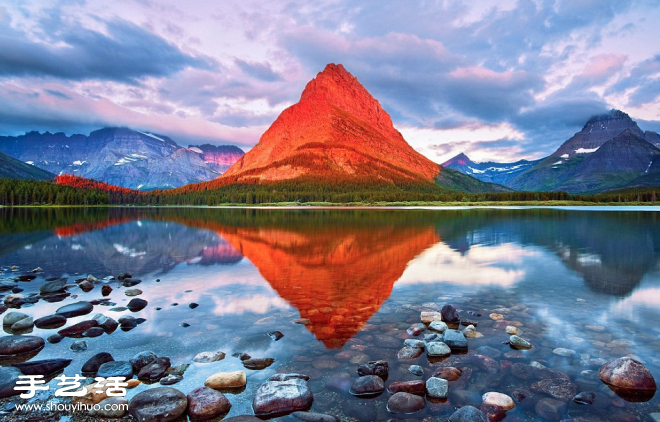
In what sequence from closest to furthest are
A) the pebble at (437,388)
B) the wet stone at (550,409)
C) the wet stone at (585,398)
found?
1. the wet stone at (550,409)
2. the wet stone at (585,398)
3. the pebble at (437,388)

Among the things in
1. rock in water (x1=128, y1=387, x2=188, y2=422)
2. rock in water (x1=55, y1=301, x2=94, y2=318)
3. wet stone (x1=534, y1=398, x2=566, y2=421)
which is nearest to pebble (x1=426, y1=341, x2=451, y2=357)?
wet stone (x1=534, y1=398, x2=566, y2=421)

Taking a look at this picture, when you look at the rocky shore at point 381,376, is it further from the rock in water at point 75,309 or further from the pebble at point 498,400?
the rock in water at point 75,309

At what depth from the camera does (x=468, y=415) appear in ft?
26.5

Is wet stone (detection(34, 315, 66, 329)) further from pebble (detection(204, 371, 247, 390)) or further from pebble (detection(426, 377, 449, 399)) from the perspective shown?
pebble (detection(426, 377, 449, 399))

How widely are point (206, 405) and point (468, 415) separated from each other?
6075 millimetres

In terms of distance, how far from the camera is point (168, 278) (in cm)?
2411

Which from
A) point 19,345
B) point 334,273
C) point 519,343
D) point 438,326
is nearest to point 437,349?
point 438,326

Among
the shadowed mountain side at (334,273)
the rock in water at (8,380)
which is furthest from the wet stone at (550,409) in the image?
the rock in water at (8,380)

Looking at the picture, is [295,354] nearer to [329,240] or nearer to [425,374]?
[425,374]

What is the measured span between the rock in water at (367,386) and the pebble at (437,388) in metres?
1.20

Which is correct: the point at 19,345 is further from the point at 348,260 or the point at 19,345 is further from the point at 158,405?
the point at 348,260

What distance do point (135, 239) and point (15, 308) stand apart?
1257 inches

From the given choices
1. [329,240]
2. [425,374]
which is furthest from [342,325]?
[329,240]

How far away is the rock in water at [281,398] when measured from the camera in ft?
28.3
